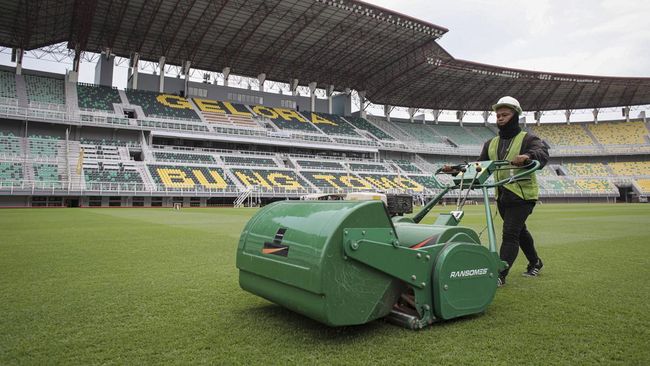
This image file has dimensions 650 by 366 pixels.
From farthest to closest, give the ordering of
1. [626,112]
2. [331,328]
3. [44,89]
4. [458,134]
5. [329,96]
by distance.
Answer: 1. [458,134]
2. [626,112]
3. [329,96]
4. [44,89]
5. [331,328]

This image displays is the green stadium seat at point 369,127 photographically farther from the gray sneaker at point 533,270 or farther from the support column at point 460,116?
the gray sneaker at point 533,270

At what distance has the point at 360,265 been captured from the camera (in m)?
2.89

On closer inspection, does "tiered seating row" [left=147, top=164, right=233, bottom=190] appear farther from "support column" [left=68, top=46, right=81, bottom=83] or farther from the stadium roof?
"support column" [left=68, top=46, right=81, bottom=83]

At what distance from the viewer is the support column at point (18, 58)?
39.8m

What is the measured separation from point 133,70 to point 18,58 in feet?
34.3

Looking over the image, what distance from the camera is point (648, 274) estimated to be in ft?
18.1

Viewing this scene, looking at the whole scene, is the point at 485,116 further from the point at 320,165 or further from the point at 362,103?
the point at 320,165

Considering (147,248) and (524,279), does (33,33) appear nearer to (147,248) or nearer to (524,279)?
(147,248)

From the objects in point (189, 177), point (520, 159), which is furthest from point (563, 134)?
point (520, 159)

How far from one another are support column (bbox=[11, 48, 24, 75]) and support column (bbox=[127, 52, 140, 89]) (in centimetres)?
991

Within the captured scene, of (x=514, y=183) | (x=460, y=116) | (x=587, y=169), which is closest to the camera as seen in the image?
(x=514, y=183)

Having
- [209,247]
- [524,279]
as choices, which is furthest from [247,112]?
[524,279]

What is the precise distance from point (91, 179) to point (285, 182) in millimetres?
17544

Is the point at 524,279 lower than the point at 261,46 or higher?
lower
